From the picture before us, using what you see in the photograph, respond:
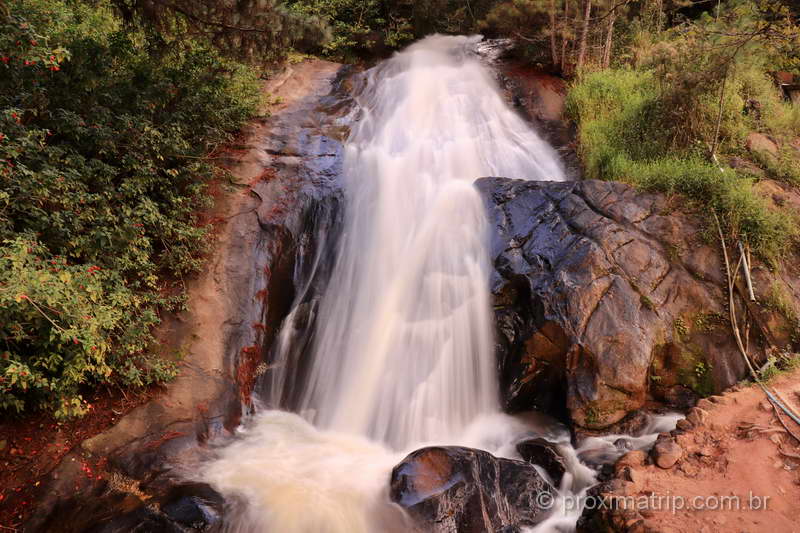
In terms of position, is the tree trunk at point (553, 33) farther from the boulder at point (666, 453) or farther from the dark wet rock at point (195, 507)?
the dark wet rock at point (195, 507)

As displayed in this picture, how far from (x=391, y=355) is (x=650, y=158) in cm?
578

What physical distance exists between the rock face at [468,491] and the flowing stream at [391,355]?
0.80 feet

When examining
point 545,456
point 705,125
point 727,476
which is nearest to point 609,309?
point 545,456

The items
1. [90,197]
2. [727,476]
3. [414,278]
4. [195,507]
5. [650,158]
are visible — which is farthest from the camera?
[650,158]

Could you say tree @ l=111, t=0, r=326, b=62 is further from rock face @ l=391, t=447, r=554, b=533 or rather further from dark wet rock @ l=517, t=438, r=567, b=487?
dark wet rock @ l=517, t=438, r=567, b=487

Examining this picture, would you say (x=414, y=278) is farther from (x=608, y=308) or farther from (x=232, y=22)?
(x=232, y=22)

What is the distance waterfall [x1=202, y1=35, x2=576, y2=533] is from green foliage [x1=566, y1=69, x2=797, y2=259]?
3.65 ft

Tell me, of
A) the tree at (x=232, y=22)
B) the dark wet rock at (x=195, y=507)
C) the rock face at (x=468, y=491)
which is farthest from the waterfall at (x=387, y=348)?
the tree at (x=232, y=22)

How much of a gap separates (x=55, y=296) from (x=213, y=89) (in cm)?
552

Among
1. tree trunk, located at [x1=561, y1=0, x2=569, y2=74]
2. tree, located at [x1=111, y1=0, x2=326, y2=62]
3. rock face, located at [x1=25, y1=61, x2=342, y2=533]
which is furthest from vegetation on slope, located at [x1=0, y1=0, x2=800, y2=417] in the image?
tree trunk, located at [x1=561, y1=0, x2=569, y2=74]

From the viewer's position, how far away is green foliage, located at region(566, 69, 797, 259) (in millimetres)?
6652

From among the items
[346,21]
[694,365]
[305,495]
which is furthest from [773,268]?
[346,21]

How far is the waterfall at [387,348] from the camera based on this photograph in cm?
515

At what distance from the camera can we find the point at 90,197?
5.72 meters
